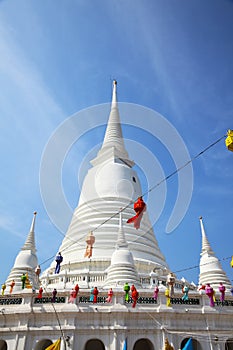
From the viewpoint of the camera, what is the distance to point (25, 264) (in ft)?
86.5

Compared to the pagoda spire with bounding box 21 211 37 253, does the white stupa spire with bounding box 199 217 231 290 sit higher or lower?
lower

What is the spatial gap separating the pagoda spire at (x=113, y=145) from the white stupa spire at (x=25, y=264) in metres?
15.4

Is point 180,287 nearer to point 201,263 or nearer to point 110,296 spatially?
point 201,263

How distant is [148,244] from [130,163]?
1313cm

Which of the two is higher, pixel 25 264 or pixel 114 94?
pixel 114 94

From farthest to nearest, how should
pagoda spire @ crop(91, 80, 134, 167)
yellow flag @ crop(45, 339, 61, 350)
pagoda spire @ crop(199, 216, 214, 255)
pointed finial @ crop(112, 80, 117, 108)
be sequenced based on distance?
pointed finial @ crop(112, 80, 117, 108) → pagoda spire @ crop(91, 80, 134, 167) → pagoda spire @ crop(199, 216, 214, 255) → yellow flag @ crop(45, 339, 61, 350)

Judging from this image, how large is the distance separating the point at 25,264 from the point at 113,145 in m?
20.3

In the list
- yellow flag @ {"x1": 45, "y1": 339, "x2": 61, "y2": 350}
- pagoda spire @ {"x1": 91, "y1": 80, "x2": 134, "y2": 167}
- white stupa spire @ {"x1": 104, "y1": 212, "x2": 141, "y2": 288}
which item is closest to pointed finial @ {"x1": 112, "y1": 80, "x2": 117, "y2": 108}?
pagoda spire @ {"x1": 91, "y1": 80, "x2": 134, "y2": 167}

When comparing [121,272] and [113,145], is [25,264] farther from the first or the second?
[113,145]

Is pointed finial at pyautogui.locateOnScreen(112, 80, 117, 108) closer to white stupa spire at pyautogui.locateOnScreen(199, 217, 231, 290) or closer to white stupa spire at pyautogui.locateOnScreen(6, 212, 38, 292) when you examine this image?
white stupa spire at pyautogui.locateOnScreen(6, 212, 38, 292)

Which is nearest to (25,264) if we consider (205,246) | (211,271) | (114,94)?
(211,271)

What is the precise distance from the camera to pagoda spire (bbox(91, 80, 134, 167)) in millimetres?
39781

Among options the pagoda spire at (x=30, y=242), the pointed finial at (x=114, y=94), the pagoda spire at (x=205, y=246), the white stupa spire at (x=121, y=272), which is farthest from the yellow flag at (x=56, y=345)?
the pointed finial at (x=114, y=94)

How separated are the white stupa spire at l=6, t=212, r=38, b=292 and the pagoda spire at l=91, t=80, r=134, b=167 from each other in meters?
15.4
